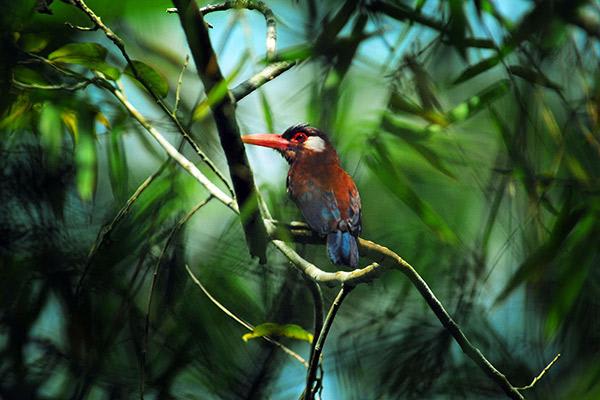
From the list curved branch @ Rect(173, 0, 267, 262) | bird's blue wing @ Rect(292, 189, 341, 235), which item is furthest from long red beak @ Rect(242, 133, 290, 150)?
curved branch @ Rect(173, 0, 267, 262)

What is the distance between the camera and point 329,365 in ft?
5.44

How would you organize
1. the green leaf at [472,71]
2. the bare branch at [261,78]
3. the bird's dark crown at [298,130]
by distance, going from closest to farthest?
1. the bare branch at [261,78]
2. the green leaf at [472,71]
3. the bird's dark crown at [298,130]

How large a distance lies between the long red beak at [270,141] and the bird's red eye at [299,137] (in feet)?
0.07

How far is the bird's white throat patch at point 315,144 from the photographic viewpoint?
1.62 m

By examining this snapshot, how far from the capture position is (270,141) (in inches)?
68.9

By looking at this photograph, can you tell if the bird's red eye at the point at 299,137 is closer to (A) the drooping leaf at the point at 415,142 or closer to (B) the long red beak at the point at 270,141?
(B) the long red beak at the point at 270,141

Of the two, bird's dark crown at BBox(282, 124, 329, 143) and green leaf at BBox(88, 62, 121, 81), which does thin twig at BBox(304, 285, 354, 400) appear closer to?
bird's dark crown at BBox(282, 124, 329, 143)

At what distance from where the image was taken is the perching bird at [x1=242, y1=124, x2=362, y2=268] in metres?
1.40

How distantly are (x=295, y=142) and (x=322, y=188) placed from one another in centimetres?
23

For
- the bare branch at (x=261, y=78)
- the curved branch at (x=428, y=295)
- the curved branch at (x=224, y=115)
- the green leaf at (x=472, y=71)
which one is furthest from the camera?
the green leaf at (x=472, y=71)

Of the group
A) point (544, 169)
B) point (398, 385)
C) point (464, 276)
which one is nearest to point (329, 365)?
point (398, 385)

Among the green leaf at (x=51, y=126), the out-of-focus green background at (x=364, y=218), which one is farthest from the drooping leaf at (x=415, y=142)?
the green leaf at (x=51, y=126)

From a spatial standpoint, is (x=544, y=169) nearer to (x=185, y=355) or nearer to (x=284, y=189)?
(x=284, y=189)

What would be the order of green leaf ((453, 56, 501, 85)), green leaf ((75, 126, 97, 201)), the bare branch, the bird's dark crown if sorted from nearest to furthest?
the bare branch
green leaf ((453, 56, 501, 85))
green leaf ((75, 126, 97, 201))
the bird's dark crown
